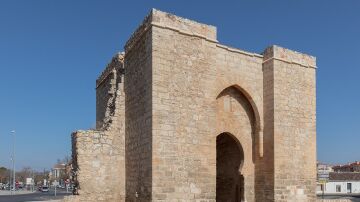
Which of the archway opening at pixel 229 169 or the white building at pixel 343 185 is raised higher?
the archway opening at pixel 229 169

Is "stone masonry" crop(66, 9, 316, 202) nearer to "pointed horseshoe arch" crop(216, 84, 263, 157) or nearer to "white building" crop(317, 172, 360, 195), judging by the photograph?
"pointed horseshoe arch" crop(216, 84, 263, 157)

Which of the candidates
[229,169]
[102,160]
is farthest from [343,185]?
[102,160]

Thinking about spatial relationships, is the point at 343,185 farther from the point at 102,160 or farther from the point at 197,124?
the point at 102,160

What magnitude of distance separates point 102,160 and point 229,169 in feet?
13.7

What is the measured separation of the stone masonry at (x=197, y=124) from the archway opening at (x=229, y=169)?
33mm

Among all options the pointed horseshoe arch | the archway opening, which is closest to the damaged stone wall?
the archway opening

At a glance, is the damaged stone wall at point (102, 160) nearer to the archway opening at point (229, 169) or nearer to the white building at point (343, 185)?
the archway opening at point (229, 169)

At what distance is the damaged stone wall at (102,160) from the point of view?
10.6 meters

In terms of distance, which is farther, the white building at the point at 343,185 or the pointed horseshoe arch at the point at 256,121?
the white building at the point at 343,185

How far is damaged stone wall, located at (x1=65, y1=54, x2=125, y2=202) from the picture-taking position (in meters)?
10.6

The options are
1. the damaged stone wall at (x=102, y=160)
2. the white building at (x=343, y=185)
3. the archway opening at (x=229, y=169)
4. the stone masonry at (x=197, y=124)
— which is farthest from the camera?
the white building at (x=343, y=185)

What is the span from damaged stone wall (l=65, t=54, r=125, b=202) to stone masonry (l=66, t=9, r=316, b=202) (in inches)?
1.1

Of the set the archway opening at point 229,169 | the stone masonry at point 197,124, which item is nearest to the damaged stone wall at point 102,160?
the stone masonry at point 197,124

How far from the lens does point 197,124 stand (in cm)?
1005
